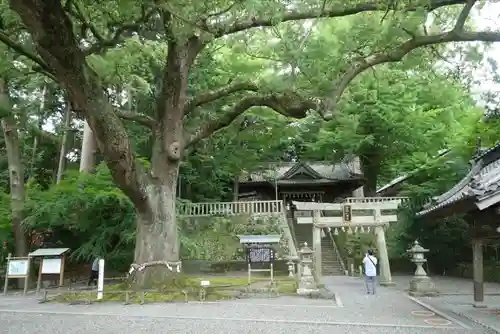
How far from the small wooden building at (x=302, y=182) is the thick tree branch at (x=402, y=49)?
1691 centimetres

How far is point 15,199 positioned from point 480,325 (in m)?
16.8

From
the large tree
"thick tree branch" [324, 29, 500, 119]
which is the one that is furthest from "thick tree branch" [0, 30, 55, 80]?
"thick tree branch" [324, 29, 500, 119]

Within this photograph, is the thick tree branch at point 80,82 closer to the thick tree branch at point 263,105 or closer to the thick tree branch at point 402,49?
the thick tree branch at point 263,105

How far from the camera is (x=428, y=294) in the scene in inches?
509

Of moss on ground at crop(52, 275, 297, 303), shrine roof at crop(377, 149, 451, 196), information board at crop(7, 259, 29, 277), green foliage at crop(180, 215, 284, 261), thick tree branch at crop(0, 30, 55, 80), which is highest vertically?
thick tree branch at crop(0, 30, 55, 80)

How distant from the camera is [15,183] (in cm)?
1788

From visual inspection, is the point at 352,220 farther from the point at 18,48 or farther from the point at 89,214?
the point at 18,48

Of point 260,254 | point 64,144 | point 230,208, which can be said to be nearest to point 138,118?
point 260,254

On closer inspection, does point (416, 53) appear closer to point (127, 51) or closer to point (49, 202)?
point (127, 51)

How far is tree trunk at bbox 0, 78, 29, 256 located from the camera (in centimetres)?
1756

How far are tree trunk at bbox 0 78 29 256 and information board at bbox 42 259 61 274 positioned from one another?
441cm

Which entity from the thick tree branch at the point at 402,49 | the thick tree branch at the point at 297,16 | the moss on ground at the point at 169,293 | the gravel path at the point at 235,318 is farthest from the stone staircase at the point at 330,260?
the thick tree branch at the point at 297,16

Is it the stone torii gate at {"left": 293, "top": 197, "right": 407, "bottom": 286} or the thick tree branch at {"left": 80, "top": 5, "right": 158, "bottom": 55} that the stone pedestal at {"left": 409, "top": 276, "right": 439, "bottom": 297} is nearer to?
the stone torii gate at {"left": 293, "top": 197, "right": 407, "bottom": 286}

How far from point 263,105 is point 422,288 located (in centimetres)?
726
